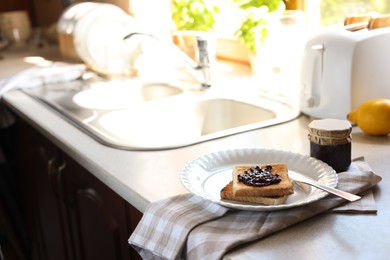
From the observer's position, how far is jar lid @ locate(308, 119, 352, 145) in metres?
0.94

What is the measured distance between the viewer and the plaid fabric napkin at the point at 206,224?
0.75 meters

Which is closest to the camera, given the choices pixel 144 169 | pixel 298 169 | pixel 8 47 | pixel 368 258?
pixel 368 258

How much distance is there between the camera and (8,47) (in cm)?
282

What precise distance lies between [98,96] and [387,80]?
976mm

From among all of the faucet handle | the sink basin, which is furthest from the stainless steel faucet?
the sink basin

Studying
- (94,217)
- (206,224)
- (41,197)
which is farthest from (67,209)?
(206,224)

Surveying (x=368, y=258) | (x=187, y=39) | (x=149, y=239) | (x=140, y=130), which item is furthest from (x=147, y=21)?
(x=368, y=258)

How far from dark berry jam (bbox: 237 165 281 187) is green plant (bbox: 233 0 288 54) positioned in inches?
34.0

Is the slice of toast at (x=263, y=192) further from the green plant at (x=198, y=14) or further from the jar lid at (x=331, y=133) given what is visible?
the green plant at (x=198, y=14)

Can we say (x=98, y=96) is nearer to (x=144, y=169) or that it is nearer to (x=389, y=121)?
(x=144, y=169)

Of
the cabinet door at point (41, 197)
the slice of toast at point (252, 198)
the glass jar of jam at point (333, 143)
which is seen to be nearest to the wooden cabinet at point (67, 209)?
the cabinet door at point (41, 197)

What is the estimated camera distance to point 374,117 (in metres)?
1.11

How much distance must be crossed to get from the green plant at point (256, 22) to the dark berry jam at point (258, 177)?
0.86m

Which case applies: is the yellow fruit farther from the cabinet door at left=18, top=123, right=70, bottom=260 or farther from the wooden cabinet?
the cabinet door at left=18, top=123, right=70, bottom=260
